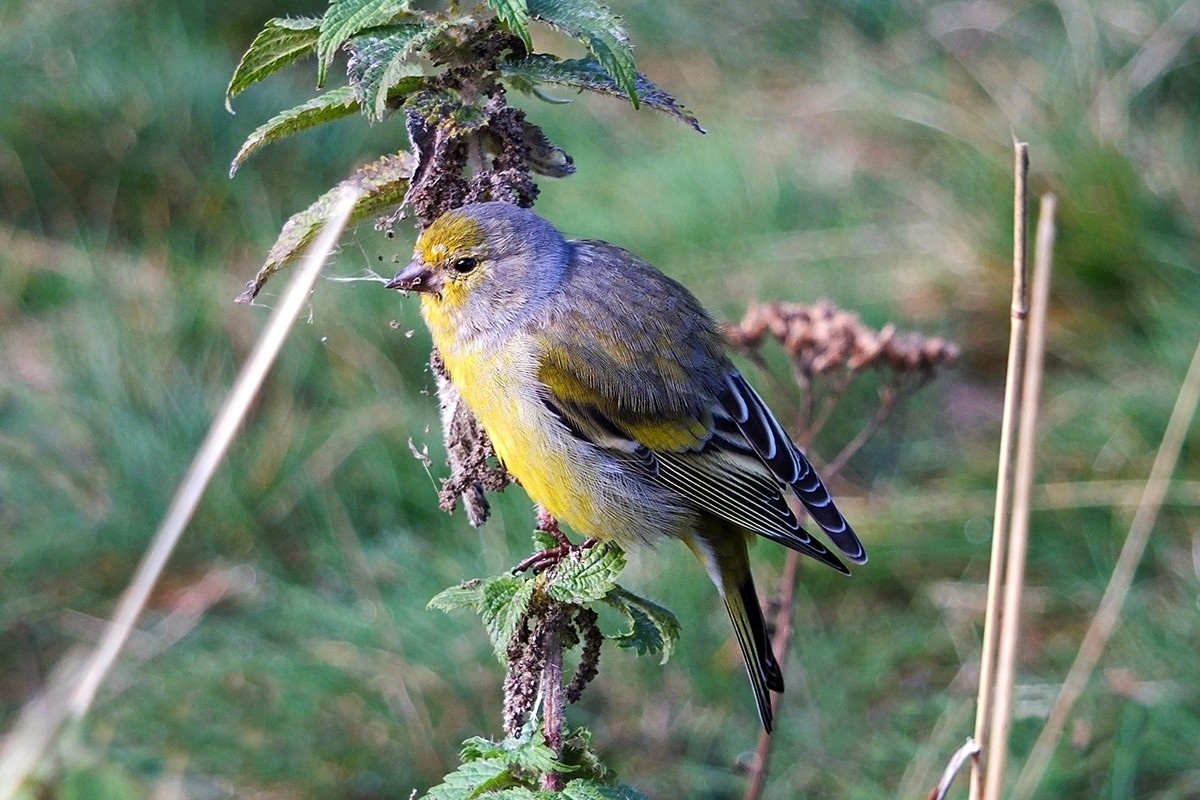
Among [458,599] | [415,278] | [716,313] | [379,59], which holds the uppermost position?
[379,59]

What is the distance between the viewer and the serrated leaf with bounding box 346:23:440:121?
190cm

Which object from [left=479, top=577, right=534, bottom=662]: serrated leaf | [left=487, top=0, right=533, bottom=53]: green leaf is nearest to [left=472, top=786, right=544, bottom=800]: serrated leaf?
[left=479, top=577, right=534, bottom=662]: serrated leaf

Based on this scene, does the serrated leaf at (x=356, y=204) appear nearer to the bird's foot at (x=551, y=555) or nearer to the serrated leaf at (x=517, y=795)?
the bird's foot at (x=551, y=555)

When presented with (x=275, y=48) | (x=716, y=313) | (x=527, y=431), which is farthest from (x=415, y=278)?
(x=716, y=313)

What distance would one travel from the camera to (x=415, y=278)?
9.58ft

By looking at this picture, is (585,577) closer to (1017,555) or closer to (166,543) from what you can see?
(166,543)

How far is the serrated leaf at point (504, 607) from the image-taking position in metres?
1.97

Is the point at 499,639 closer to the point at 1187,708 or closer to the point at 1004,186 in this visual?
the point at 1187,708

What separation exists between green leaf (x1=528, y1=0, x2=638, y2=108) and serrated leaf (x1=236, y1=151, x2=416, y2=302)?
307 mm

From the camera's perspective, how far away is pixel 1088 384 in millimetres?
5477

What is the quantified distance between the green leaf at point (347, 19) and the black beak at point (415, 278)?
39.2 inches

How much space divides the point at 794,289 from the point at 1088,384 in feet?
4.19

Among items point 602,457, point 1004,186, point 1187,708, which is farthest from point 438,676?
point 1004,186

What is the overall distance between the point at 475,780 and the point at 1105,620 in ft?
7.72
